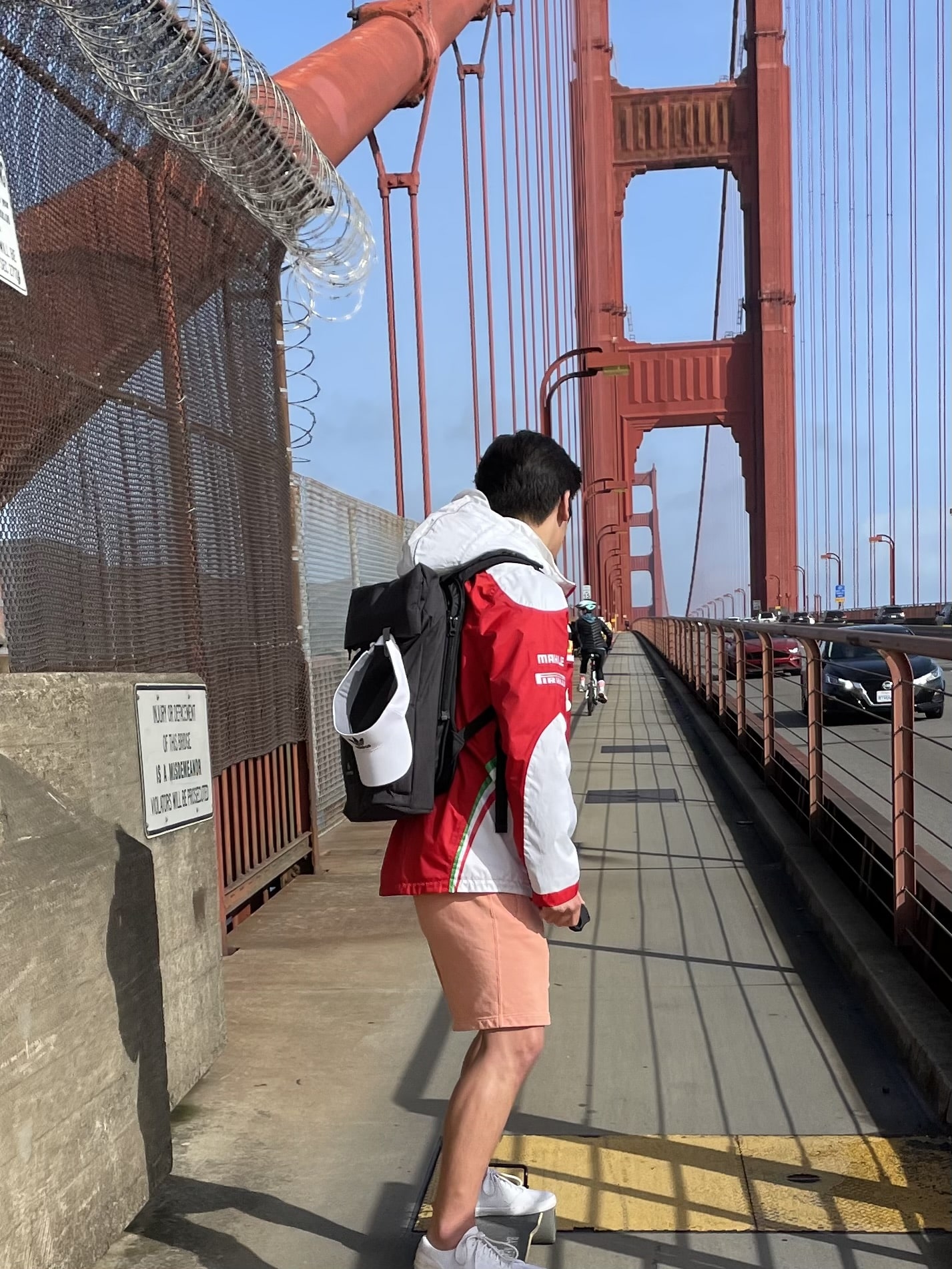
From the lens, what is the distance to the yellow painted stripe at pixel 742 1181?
262 cm

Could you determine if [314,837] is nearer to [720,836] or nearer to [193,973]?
[720,836]

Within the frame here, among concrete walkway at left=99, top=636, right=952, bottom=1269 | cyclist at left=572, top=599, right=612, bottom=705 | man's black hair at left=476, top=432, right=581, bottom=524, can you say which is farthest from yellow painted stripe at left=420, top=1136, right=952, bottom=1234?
cyclist at left=572, top=599, right=612, bottom=705

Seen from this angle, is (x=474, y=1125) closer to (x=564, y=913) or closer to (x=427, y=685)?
(x=564, y=913)

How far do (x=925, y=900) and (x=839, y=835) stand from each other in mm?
1547

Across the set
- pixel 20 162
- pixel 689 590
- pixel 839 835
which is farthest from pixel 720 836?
pixel 689 590

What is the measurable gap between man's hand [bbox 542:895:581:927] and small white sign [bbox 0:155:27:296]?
1537 millimetres

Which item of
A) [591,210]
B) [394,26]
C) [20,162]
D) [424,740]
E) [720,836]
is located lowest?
[720,836]

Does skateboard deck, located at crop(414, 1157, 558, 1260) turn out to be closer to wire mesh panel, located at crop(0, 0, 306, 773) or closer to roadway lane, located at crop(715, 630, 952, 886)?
wire mesh panel, located at crop(0, 0, 306, 773)

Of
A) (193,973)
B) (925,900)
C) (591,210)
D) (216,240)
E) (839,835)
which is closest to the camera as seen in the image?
(193,973)

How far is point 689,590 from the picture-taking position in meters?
97.6

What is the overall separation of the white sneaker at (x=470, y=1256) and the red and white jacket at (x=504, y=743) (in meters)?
0.58

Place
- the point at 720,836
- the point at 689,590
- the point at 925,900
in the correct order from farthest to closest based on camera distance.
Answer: the point at 689,590
the point at 720,836
the point at 925,900

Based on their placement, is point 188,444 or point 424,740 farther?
point 188,444

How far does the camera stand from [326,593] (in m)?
7.61
